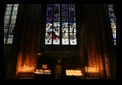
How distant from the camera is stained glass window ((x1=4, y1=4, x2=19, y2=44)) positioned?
12436mm

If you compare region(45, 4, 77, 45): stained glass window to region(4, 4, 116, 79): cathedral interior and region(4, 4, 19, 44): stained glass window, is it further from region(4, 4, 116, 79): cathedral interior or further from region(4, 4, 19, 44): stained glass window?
region(4, 4, 19, 44): stained glass window

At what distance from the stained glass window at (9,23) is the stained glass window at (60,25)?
2.58 metres

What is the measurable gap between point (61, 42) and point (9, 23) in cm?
422

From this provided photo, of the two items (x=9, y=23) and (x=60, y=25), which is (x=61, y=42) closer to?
(x=60, y=25)

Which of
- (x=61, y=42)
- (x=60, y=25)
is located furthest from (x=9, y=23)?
→ (x=61, y=42)

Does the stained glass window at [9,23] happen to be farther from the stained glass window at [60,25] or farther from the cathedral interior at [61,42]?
the stained glass window at [60,25]

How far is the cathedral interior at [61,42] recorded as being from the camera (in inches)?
329

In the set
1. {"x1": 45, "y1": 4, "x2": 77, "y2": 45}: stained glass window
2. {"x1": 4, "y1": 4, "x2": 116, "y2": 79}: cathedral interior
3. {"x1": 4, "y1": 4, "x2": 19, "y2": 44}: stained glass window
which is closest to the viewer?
{"x1": 4, "y1": 4, "x2": 116, "y2": 79}: cathedral interior

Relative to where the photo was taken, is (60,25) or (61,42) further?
(60,25)

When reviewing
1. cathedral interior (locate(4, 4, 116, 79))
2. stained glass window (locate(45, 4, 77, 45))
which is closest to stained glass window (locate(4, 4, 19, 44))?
cathedral interior (locate(4, 4, 116, 79))

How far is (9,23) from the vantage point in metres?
12.9

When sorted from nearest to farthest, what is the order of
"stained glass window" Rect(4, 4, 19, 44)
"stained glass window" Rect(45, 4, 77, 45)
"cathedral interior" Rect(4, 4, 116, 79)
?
"cathedral interior" Rect(4, 4, 116, 79)
"stained glass window" Rect(4, 4, 19, 44)
"stained glass window" Rect(45, 4, 77, 45)

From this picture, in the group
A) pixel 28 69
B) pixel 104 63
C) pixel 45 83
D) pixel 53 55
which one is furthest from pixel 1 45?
pixel 53 55

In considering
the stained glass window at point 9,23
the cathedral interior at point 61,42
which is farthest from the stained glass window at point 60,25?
the stained glass window at point 9,23
